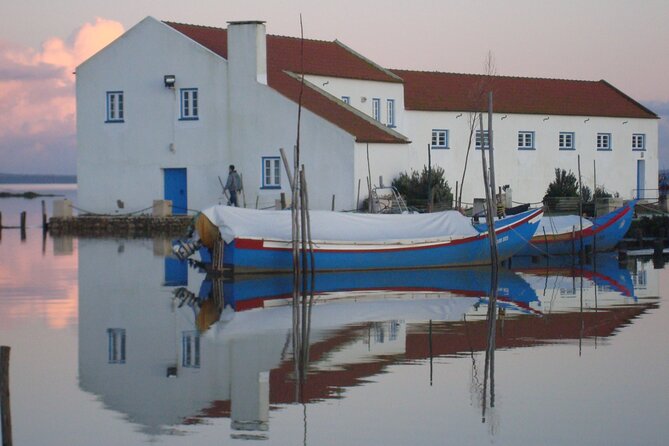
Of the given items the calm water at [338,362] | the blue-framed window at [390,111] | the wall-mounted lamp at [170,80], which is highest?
the wall-mounted lamp at [170,80]

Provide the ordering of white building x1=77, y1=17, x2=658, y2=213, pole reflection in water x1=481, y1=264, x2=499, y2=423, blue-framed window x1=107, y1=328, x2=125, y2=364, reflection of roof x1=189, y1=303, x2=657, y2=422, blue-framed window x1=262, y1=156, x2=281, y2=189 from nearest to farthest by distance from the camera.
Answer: pole reflection in water x1=481, y1=264, x2=499, y2=423, reflection of roof x1=189, y1=303, x2=657, y2=422, blue-framed window x1=107, y1=328, x2=125, y2=364, white building x1=77, y1=17, x2=658, y2=213, blue-framed window x1=262, y1=156, x2=281, y2=189

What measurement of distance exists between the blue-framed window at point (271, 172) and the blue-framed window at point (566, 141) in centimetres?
1792

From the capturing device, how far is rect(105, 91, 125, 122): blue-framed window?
4916cm

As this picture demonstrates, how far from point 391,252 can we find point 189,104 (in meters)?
17.1

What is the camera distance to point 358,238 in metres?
32.5

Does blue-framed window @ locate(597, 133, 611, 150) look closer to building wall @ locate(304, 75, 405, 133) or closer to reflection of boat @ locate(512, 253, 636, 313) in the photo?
building wall @ locate(304, 75, 405, 133)

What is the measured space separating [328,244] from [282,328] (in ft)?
31.4

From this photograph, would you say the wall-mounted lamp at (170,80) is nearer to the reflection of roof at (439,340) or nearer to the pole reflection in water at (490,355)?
the pole reflection in water at (490,355)

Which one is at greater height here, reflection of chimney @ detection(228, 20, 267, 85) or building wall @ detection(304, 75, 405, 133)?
reflection of chimney @ detection(228, 20, 267, 85)

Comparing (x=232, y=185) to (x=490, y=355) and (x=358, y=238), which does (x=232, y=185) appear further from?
(x=490, y=355)

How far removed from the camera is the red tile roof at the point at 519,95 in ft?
185

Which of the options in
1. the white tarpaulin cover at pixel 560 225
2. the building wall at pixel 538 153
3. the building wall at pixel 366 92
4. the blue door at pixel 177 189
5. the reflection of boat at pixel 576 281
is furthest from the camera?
the building wall at pixel 538 153

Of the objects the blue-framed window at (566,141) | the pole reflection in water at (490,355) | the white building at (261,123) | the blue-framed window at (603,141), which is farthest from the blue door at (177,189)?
the blue-framed window at (603,141)

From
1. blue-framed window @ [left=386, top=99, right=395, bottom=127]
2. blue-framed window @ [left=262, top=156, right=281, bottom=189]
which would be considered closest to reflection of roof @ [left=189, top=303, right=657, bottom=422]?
blue-framed window @ [left=262, top=156, right=281, bottom=189]
